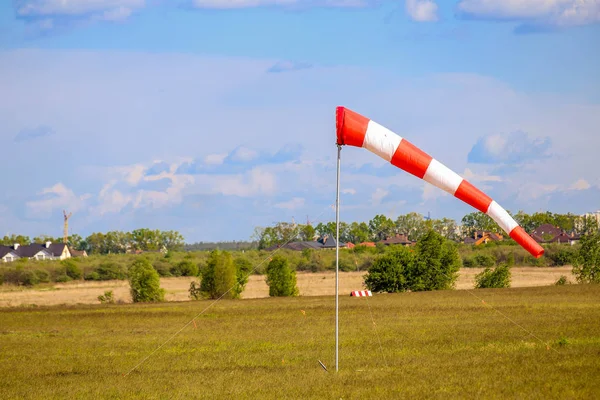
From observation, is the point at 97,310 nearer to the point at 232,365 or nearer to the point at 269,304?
the point at 269,304

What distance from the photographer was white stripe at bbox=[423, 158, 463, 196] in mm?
13977

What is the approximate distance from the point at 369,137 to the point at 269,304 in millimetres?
31067

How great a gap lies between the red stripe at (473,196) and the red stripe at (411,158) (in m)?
0.72

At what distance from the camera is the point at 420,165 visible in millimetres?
14109

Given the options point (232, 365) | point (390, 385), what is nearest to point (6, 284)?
point (232, 365)

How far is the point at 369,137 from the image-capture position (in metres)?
14.3

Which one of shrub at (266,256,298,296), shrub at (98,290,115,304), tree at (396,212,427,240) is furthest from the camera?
tree at (396,212,427,240)

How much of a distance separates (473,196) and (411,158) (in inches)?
51.0

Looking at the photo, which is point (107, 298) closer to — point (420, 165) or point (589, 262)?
point (589, 262)

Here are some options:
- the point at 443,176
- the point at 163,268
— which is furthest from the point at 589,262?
the point at 163,268

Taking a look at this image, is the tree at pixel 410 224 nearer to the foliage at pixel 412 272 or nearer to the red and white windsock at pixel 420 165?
the foliage at pixel 412 272

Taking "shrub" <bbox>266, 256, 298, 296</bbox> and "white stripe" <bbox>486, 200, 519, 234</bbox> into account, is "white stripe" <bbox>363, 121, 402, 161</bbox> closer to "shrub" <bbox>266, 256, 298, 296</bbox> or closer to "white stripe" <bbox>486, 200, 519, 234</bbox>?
"white stripe" <bbox>486, 200, 519, 234</bbox>

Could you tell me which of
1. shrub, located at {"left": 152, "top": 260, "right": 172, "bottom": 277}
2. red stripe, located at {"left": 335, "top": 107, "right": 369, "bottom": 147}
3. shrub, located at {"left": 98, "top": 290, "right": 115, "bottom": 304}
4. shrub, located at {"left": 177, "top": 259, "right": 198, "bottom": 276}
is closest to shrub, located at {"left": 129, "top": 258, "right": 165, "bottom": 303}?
shrub, located at {"left": 98, "top": 290, "right": 115, "bottom": 304}

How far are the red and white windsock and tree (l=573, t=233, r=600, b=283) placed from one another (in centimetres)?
4343
